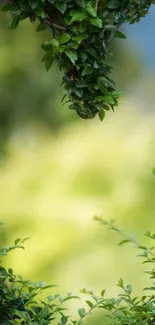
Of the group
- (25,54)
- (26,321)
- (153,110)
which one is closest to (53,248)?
(153,110)

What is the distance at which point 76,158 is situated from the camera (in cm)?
292

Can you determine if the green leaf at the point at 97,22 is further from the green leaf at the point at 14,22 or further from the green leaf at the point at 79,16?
the green leaf at the point at 14,22

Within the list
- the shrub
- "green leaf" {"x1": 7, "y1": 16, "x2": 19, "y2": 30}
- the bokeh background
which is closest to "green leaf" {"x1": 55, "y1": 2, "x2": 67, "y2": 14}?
the shrub

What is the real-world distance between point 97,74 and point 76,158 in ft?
5.48

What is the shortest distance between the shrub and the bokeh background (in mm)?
1613

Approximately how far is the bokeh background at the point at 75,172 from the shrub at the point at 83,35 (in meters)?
1.61

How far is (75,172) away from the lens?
2.90m

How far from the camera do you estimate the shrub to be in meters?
1.20

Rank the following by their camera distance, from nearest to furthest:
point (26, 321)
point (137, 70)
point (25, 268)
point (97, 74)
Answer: point (26, 321) < point (97, 74) < point (25, 268) < point (137, 70)

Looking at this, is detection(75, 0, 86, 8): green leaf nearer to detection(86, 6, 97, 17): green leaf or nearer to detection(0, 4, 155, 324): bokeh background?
detection(86, 6, 97, 17): green leaf

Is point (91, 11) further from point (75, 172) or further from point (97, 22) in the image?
point (75, 172)

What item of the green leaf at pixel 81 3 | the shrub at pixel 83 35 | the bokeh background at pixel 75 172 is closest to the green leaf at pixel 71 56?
the shrub at pixel 83 35

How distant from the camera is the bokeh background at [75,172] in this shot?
2834 mm

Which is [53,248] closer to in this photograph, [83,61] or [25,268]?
[25,268]
